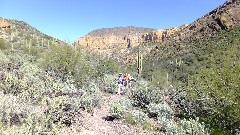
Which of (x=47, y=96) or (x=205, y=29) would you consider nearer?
(x=47, y=96)

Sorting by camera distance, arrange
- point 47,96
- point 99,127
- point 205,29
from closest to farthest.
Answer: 1. point 99,127
2. point 47,96
3. point 205,29

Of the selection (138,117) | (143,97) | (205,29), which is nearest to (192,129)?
(138,117)

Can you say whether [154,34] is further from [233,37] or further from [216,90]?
[216,90]

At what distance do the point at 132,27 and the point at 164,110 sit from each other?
114m

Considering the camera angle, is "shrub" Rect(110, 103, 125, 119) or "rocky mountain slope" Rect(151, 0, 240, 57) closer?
"shrub" Rect(110, 103, 125, 119)

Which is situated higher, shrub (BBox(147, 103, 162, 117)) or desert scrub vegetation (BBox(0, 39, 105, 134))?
desert scrub vegetation (BBox(0, 39, 105, 134))

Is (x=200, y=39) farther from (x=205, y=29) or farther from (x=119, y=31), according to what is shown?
(x=119, y=31)

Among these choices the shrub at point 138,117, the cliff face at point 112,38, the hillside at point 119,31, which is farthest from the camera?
the hillside at point 119,31

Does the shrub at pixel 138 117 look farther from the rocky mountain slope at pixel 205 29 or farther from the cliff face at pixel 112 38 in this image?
the cliff face at pixel 112 38

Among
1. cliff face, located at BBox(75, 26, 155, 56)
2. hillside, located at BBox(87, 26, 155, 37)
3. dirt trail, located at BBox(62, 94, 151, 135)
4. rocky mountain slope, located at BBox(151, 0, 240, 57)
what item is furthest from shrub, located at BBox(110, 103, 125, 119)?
hillside, located at BBox(87, 26, 155, 37)

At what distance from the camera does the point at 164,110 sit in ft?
43.2

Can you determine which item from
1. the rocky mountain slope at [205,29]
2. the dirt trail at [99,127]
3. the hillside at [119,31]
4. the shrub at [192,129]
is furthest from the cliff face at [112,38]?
the shrub at [192,129]

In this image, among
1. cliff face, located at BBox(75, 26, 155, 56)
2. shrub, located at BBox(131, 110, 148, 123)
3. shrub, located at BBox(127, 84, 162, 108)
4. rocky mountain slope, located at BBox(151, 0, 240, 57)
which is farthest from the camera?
cliff face, located at BBox(75, 26, 155, 56)

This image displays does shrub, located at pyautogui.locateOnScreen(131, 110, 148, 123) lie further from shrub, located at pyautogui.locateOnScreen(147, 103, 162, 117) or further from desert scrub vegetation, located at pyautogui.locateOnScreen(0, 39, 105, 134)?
shrub, located at pyautogui.locateOnScreen(147, 103, 162, 117)
